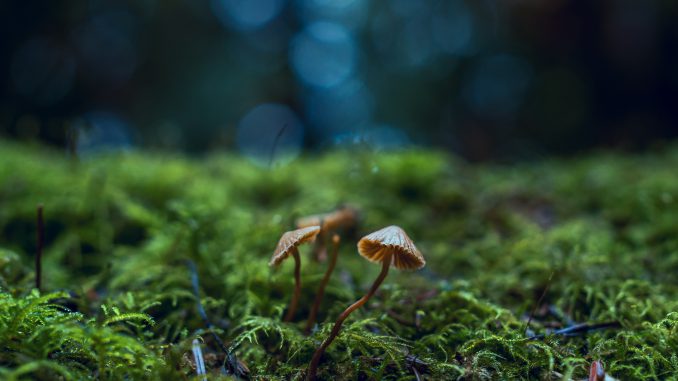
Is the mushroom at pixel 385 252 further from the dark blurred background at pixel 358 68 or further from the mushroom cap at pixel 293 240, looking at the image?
the dark blurred background at pixel 358 68

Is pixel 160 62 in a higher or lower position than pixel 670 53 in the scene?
lower

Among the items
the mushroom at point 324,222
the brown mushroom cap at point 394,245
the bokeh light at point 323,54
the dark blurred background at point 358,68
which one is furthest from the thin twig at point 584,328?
the bokeh light at point 323,54

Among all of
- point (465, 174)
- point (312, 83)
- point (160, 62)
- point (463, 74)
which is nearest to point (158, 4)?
point (160, 62)

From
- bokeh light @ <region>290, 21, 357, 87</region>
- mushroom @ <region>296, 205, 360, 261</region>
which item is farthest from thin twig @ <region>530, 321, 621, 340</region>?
bokeh light @ <region>290, 21, 357, 87</region>

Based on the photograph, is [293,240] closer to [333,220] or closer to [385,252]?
[385,252]

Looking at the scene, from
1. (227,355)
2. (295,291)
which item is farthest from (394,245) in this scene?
(227,355)

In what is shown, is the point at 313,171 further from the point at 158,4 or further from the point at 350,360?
the point at 158,4

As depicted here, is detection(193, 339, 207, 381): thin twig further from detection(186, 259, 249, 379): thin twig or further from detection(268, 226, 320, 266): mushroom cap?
detection(268, 226, 320, 266): mushroom cap
